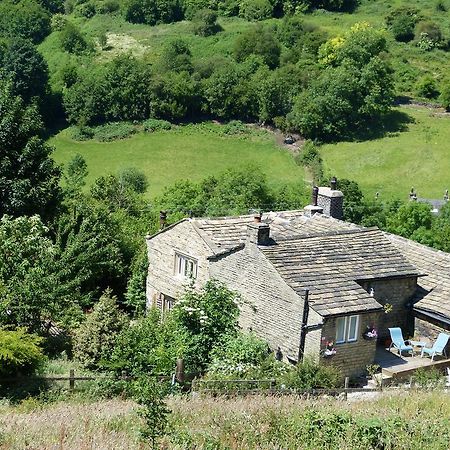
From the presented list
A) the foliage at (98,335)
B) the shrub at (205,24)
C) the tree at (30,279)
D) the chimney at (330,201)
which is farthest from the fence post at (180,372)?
the shrub at (205,24)

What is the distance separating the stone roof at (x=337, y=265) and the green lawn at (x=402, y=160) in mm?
37780

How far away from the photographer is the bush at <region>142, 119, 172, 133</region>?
8175 centimetres

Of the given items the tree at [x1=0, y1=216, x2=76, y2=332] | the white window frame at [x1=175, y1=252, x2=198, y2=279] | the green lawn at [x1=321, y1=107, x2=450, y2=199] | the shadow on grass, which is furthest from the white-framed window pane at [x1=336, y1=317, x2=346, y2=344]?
the shadow on grass

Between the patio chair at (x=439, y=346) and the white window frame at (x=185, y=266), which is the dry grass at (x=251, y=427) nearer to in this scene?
the patio chair at (x=439, y=346)

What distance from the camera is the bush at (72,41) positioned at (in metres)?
107

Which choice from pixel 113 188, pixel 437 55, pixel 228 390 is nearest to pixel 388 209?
pixel 113 188

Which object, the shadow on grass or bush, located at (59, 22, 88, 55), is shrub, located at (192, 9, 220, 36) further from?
the shadow on grass

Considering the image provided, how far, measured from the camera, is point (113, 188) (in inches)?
1880

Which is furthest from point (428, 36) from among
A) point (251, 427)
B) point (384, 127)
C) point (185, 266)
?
point (251, 427)

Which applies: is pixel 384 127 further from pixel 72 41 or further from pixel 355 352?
pixel 355 352

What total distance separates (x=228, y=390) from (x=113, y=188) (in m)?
30.9

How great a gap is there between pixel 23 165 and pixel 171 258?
804 centimetres

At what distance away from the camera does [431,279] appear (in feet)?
83.2

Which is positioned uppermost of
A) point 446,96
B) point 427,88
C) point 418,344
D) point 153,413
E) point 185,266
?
point 153,413
